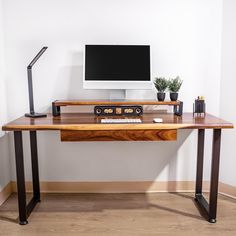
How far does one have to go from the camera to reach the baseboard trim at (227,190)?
2.16 m

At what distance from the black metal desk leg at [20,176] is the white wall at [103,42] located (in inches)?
19.7

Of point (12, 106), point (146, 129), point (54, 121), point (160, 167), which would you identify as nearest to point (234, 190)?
point (160, 167)

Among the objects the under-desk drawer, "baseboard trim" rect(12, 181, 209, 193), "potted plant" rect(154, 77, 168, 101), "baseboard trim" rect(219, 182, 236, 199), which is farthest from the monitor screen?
"baseboard trim" rect(219, 182, 236, 199)

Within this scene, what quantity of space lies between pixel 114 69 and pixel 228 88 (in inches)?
34.1

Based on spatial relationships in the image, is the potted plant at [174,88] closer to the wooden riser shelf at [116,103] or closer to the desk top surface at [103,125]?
the wooden riser shelf at [116,103]

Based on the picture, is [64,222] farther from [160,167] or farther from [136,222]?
[160,167]

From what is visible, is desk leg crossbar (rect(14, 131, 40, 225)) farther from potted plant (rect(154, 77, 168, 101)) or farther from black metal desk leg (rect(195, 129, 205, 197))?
black metal desk leg (rect(195, 129, 205, 197))

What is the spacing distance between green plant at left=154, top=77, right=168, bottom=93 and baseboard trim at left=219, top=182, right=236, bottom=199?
0.89 metres

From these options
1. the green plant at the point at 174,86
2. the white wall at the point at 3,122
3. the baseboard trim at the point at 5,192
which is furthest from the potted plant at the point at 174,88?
the baseboard trim at the point at 5,192

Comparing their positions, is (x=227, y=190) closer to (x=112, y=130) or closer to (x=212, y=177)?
(x=212, y=177)

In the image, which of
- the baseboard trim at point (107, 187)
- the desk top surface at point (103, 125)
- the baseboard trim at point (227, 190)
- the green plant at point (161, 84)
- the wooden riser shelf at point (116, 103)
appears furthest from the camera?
the baseboard trim at point (107, 187)

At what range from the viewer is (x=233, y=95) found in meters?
2.09

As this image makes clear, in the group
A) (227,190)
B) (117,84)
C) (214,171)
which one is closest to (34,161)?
(117,84)

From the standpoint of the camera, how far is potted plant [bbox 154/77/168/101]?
2.02 metres
